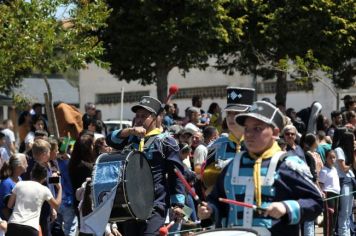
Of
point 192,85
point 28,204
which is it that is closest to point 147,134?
point 28,204

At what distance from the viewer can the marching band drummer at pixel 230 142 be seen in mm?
7863

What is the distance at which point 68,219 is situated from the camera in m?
12.3

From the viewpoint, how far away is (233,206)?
20.5ft

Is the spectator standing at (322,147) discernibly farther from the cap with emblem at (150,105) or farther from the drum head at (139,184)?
the drum head at (139,184)

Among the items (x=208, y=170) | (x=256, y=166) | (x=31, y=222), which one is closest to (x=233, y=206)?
(x=256, y=166)

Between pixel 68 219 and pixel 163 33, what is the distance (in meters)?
13.8

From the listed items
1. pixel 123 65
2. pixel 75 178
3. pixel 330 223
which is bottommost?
pixel 330 223

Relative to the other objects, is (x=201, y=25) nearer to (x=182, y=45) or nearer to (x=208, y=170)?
(x=182, y=45)

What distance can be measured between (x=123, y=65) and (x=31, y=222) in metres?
17.1

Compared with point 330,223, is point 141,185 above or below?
above

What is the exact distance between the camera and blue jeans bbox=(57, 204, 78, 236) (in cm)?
1221

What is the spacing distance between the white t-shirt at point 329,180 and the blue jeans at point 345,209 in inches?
13.7

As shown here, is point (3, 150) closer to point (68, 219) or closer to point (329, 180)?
point (68, 219)

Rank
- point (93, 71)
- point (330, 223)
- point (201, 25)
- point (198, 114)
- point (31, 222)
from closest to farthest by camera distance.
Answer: point (31, 222), point (330, 223), point (198, 114), point (201, 25), point (93, 71)
